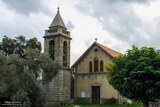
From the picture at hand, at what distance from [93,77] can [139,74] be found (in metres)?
18.0

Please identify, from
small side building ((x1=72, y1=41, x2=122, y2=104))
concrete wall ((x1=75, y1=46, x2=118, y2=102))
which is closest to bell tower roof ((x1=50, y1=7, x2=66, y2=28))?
small side building ((x1=72, y1=41, x2=122, y2=104))

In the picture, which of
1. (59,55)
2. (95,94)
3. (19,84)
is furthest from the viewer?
(95,94)

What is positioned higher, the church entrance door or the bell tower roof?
the bell tower roof

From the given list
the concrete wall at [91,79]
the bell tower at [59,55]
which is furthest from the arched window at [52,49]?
the concrete wall at [91,79]

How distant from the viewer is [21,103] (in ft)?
98.1

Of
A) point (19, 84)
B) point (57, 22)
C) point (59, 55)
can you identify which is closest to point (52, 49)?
point (59, 55)

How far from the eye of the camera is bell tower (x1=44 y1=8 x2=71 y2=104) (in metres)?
45.2

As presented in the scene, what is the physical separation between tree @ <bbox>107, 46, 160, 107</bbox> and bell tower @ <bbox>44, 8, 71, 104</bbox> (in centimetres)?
1442

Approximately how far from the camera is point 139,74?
29.7 m

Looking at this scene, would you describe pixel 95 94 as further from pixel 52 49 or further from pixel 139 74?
pixel 139 74

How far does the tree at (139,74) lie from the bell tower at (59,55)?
568 inches

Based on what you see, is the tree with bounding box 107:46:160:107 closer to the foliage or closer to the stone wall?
the stone wall

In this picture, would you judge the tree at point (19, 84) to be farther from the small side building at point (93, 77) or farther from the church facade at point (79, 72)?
the small side building at point (93, 77)

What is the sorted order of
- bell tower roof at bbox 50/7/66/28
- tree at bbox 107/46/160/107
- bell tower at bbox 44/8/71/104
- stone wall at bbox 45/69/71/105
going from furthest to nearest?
bell tower roof at bbox 50/7/66/28
bell tower at bbox 44/8/71/104
stone wall at bbox 45/69/71/105
tree at bbox 107/46/160/107
